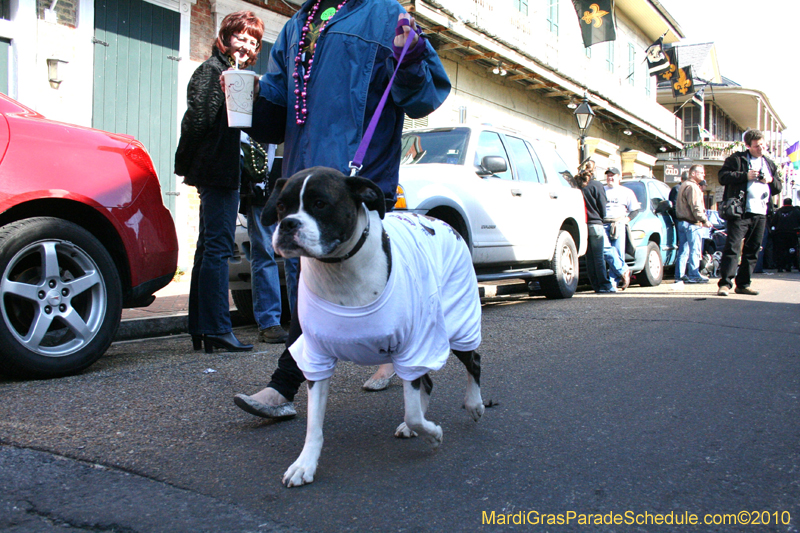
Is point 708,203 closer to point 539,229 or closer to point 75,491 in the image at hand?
point 539,229

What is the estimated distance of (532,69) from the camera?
17.8 metres

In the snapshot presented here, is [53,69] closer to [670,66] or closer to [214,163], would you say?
[214,163]

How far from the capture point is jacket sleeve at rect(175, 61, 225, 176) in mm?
4172

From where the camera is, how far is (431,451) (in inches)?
101

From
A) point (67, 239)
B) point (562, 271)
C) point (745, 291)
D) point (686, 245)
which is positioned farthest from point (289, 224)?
point (686, 245)

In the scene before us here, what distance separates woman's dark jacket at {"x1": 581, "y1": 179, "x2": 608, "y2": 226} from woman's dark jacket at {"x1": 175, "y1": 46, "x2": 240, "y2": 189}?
20.5 feet

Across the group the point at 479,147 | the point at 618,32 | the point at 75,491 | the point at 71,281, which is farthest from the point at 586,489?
the point at 618,32

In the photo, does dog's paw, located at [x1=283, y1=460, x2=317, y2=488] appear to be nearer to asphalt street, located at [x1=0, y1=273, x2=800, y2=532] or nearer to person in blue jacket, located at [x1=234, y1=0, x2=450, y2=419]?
asphalt street, located at [x1=0, y1=273, x2=800, y2=532]

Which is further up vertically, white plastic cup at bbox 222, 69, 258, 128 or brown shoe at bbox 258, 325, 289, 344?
white plastic cup at bbox 222, 69, 258, 128

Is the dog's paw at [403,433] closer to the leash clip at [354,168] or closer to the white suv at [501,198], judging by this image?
the leash clip at [354,168]

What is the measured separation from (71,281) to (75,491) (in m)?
1.87

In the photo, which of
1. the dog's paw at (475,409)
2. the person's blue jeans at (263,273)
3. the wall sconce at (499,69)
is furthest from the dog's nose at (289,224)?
the wall sconce at (499,69)

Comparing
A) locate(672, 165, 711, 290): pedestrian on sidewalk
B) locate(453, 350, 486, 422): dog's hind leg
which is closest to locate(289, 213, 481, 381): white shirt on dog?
locate(453, 350, 486, 422): dog's hind leg

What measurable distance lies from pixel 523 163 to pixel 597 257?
85.9 inches
